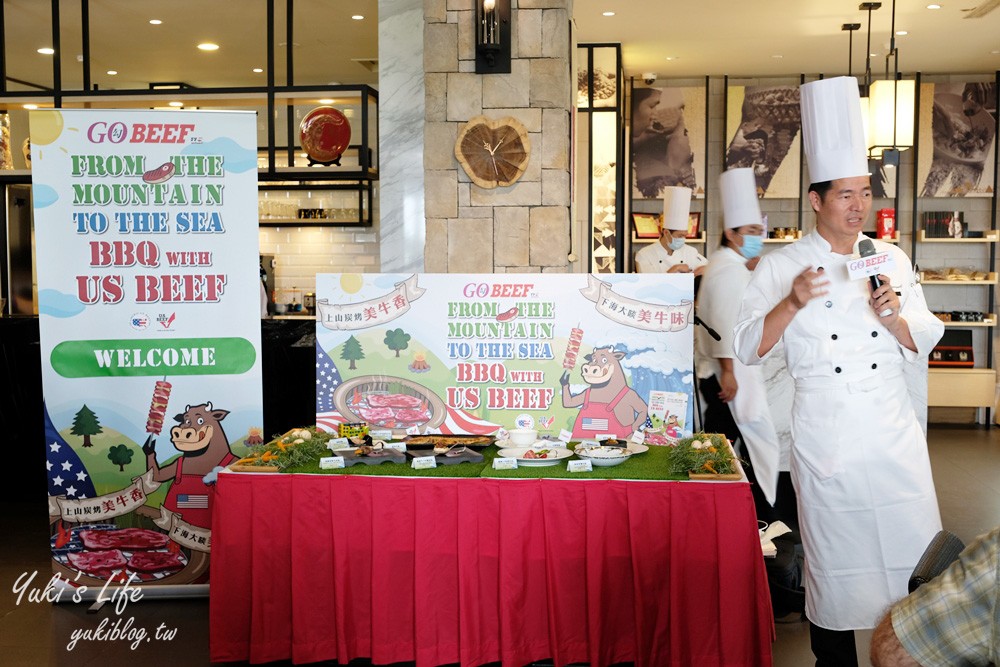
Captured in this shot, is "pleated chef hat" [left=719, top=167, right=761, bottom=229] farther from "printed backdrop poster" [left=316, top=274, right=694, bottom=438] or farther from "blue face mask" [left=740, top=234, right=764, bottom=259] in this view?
"printed backdrop poster" [left=316, top=274, right=694, bottom=438]

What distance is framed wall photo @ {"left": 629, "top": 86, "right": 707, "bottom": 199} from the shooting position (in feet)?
33.0

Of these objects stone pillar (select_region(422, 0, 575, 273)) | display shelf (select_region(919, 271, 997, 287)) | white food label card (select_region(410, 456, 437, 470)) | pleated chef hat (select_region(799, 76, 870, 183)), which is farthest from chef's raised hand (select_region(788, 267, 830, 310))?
display shelf (select_region(919, 271, 997, 287))

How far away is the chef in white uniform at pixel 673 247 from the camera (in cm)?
761

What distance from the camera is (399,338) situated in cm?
401

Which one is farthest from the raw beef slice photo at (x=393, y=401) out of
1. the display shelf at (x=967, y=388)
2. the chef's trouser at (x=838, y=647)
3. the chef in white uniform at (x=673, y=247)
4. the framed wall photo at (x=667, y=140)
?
the display shelf at (x=967, y=388)

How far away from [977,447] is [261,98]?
669 centimetres

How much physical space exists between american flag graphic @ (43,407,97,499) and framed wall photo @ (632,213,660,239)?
6844 mm

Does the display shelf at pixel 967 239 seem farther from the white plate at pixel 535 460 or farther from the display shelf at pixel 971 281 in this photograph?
the white plate at pixel 535 460

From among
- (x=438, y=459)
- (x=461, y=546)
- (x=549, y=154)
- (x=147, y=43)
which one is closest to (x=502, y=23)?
(x=549, y=154)

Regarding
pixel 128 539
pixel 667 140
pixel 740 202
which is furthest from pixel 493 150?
pixel 667 140

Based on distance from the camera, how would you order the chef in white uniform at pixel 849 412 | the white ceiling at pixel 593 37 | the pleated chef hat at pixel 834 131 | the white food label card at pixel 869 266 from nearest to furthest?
the white food label card at pixel 869 266, the chef in white uniform at pixel 849 412, the pleated chef hat at pixel 834 131, the white ceiling at pixel 593 37

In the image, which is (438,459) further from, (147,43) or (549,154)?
(147,43)

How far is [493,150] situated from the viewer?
5.11 meters

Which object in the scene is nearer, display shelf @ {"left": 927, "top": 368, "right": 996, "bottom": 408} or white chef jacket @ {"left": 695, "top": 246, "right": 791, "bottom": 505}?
white chef jacket @ {"left": 695, "top": 246, "right": 791, "bottom": 505}
